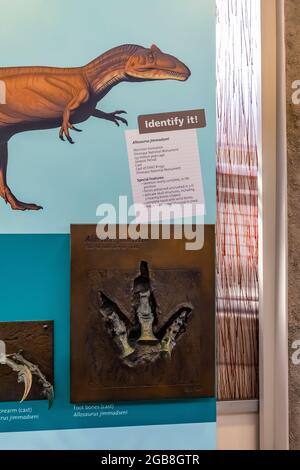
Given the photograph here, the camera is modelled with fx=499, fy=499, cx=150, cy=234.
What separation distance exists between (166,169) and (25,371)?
2.64 ft

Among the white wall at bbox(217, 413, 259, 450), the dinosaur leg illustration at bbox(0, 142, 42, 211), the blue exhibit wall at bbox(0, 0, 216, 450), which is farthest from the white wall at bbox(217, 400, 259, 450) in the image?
the dinosaur leg illustration at bbox(0, 142, 42, 211)

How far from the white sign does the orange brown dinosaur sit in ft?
0.37

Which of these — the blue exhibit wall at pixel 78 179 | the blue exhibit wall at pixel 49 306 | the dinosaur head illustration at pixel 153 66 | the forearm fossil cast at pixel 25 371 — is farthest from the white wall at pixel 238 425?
the dinosaur head illustration at pixel 153 66

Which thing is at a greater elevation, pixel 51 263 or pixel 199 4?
pixel 199 4

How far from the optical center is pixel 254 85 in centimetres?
196

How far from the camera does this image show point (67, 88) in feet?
5.37

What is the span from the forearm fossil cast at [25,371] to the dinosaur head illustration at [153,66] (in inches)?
39.4

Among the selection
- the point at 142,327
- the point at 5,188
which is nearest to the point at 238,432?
the point at 142,327

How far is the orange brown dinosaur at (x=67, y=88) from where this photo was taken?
160 centimetres

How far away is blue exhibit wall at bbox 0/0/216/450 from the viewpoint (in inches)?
62.9
